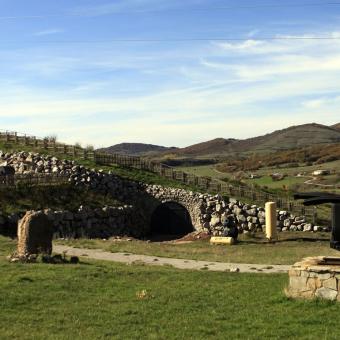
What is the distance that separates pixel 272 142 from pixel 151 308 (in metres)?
156

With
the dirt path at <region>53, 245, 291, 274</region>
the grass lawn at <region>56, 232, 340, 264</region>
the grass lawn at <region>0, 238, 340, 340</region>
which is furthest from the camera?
the grass lawn at <region>56, 232, 340, 264</region>

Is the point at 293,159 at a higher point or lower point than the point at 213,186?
higher

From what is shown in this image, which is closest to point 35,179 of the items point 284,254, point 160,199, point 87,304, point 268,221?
point 160,199

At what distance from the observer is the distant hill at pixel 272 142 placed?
15226 cm

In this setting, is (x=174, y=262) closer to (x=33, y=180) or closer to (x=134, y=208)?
(x=33, y=180)

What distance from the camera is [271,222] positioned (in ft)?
112

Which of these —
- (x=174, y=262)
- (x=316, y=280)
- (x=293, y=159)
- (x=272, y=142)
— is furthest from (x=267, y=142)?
(x=316, y=280)

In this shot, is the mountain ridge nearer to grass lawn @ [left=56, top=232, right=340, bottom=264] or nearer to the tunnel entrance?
the tunnel entrance

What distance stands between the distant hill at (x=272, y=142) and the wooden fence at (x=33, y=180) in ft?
353

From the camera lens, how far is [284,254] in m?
26.5

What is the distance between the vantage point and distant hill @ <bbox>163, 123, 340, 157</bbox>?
152 metres

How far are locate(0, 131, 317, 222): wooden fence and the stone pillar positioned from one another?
167 inches

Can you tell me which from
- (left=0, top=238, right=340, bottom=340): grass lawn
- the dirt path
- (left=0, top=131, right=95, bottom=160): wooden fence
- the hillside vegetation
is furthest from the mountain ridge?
(left=0, top=238, right=340, bottom=340): grass lawn

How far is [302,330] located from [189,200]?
31.5 m
